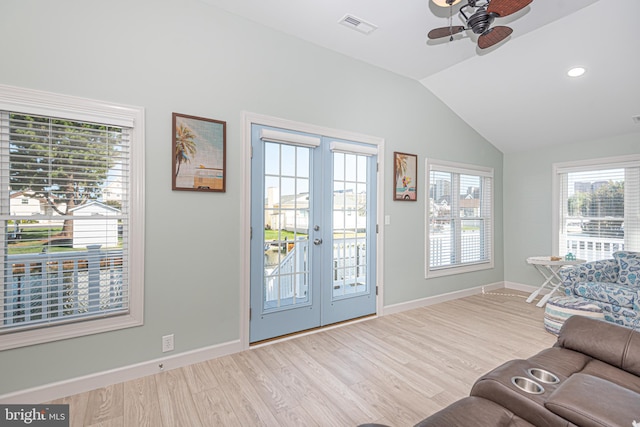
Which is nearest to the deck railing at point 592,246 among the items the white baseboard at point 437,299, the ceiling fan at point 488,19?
the white baseboard at point 437,299

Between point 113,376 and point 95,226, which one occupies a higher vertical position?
point 95,226

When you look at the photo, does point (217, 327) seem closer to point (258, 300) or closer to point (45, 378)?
point (258, 300)

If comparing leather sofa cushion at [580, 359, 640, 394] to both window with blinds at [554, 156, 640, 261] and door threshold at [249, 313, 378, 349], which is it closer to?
door threshold at [249, 313, 378, 349]

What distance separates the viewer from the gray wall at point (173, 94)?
220 cm

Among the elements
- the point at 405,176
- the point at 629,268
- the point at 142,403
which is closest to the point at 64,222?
the point at 142,403

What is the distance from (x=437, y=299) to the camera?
15.2 ft

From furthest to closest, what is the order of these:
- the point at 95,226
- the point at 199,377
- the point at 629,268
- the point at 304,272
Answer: the point at 629,268
the point at 304,272
the point at 199,377
the point at 95,226

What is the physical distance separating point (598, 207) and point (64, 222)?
6.42 metres

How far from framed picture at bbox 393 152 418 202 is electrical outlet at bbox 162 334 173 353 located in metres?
2.98

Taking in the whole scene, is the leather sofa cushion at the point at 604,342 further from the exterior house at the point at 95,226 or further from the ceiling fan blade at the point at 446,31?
the exterior house at the point at 95,226

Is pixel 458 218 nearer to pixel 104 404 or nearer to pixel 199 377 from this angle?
pixel 199 377

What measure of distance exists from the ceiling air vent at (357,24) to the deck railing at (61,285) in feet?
9.43

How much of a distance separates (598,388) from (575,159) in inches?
190

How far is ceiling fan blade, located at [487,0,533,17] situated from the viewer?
196 cm
